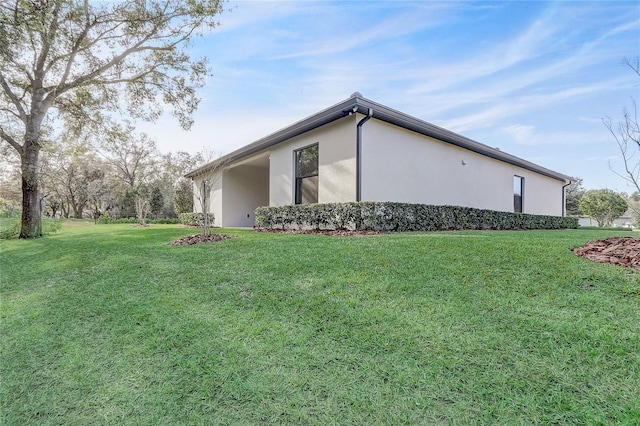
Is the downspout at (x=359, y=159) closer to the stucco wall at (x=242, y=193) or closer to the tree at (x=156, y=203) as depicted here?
the stucco wall at (x=242, y=193)

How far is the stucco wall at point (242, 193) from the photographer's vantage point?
1499 cm

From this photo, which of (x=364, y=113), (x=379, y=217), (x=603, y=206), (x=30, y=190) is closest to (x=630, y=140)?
(x=379, y=217)

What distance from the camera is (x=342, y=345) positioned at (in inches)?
90.8

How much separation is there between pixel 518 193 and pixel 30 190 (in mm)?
19148

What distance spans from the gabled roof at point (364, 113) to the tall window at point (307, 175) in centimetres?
66

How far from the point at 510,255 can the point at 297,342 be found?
2999 millimetres

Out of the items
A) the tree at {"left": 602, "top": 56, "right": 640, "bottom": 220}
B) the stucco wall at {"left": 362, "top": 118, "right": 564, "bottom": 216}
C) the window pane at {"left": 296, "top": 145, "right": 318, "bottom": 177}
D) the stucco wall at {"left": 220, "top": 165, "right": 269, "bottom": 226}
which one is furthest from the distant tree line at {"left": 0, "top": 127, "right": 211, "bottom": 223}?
the tree at {"left": 602, "top": 56, "right": 640, "bottom": 220}

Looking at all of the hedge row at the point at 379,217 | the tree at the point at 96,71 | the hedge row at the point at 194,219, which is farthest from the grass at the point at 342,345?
the hedge row at the point at 194,219

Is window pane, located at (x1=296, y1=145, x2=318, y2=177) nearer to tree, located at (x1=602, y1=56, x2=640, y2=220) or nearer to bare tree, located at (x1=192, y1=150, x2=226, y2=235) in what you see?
bare tree, located at (x1=192, y1=150, x2=226, y2=235)

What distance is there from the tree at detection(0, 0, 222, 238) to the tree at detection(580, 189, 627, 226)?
29.1 metres

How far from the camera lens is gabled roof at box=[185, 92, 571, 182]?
7609mm

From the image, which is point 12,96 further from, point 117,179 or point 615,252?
point 117,179

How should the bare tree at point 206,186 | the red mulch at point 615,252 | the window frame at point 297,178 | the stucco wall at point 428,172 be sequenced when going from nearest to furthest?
the red mulch at point 615,252
the bare tree at point 206,186
the stucco wall at point 428,172
the window frame at point 297,178

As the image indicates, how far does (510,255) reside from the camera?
385cm
